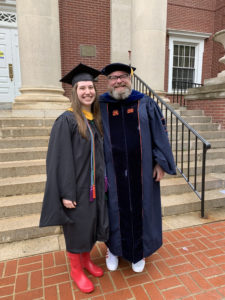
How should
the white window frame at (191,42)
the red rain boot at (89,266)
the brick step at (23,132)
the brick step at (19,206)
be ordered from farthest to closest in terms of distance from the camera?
1. the white window frame at (191,42)
2. the brick step at (23,132)
3. the brick step at (19,206)
4. the red rain boot at (89,266)

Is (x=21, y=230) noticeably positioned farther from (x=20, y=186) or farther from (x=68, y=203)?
(x=68, y=203)

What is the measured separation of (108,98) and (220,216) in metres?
2.56

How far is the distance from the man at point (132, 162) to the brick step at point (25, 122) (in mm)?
2987

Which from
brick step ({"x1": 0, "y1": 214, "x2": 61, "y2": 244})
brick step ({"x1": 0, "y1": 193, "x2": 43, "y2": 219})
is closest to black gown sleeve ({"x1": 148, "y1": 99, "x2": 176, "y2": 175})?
brick step ({"x1": 0, "y1": 214, "x2": 61, "y2": 244})

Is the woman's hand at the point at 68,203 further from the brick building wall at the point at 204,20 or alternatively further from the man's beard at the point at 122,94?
the brick building wall at the point at 204,20

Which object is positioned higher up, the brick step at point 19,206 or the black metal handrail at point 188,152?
the black metal handrail at point 188,152

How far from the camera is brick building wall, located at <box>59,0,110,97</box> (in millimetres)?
7441

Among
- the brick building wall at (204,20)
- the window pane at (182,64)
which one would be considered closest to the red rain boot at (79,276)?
the brick building wall at (204,20)

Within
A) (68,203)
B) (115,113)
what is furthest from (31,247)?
(115,113)

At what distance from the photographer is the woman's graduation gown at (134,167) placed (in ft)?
7.16

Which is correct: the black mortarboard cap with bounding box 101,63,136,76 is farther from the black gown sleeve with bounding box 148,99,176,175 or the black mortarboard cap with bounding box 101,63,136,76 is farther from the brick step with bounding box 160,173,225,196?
the brick step with bounding box 160,173,225,196

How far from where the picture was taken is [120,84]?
2.12 meters

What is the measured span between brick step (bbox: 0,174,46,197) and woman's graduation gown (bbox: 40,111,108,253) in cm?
164

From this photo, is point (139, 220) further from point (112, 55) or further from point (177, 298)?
point (112, 55)
